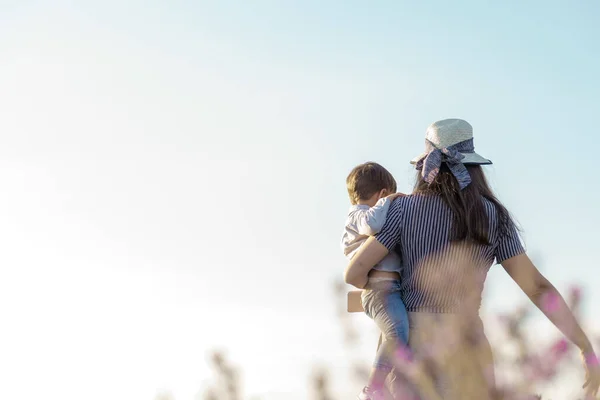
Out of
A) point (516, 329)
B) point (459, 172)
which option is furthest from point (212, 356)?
point (459, 172)

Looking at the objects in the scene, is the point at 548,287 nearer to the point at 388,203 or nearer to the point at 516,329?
the point at 388,203

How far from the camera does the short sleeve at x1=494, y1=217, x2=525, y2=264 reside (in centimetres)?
452

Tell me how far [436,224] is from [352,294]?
896 millimetres

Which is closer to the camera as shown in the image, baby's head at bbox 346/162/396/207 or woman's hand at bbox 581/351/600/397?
woman's hand at bbox 581/351/600/397

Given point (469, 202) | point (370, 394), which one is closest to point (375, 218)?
point (469, 202)

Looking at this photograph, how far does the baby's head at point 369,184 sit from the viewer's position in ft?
17.6

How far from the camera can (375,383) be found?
4430 mm

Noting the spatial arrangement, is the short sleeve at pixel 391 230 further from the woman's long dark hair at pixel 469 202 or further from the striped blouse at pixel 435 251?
the woman's long dark hair at pixel 469 202

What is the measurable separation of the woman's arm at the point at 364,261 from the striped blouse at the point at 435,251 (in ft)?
0.13

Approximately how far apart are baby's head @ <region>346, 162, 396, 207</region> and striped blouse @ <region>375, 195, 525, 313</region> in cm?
82

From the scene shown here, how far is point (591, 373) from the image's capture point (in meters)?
4.16

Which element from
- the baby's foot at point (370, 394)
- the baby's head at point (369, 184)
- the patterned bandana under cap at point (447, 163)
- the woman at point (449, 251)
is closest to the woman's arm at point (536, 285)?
the woman at point (449, 251)

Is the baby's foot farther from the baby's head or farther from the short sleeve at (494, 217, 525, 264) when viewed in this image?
the baby's head

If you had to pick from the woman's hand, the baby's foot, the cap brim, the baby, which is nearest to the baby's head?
the baby
